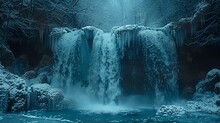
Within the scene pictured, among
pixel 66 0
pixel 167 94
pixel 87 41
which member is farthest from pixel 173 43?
pixel 66 0

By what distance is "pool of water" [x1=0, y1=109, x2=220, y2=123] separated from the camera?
10430 millimetres

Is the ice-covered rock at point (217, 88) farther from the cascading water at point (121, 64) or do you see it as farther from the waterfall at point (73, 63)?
the waterfall at point (73, 63)

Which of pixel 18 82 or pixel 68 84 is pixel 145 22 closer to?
pixel 68 84

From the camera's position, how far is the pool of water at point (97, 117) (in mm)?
10430

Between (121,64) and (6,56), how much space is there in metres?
→ 5.87

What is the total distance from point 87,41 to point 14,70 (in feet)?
13.9

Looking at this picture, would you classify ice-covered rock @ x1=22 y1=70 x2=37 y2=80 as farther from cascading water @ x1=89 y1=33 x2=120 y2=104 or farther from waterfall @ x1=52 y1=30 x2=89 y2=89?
cascading water @ x1=89 y1=33 x2=120 y2=104

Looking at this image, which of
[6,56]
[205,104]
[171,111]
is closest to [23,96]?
[6,56]

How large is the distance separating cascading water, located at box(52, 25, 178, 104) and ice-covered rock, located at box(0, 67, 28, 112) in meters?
3.82

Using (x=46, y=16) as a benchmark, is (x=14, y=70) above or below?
below

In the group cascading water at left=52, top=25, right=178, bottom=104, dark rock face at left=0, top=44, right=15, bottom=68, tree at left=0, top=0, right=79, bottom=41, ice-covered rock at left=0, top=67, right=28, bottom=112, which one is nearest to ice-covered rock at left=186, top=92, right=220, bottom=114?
cascading water at left=52, top=25, right=178, bottom=104

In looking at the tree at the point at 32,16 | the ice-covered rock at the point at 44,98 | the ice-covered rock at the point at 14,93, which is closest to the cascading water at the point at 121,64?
the tree at the point at 32,16

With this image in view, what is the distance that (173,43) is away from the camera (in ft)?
51.6

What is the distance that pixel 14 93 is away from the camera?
1177 centimetres
